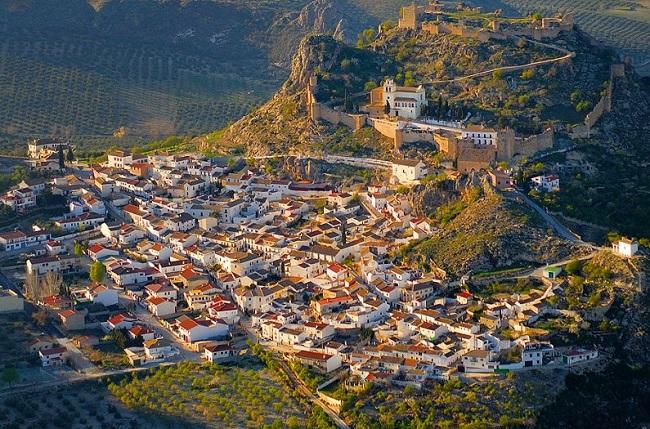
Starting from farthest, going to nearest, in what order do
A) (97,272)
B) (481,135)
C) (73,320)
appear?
1. (481,135)
2. (97,272)
3. (73,320)

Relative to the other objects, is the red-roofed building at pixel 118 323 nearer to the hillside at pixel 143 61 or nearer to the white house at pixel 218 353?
the white house at pixel 218 353

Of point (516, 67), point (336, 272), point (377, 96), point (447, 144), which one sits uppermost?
point (516, 67)

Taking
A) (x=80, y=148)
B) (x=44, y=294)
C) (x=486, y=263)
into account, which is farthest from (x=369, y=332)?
(x=80, y=148)

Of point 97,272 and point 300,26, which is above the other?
point 300,26

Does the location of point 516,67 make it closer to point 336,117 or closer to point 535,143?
point 535,143

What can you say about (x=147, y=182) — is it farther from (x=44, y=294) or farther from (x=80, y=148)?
(x=80, y=148)

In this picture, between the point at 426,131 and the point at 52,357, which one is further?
the point at 426,131

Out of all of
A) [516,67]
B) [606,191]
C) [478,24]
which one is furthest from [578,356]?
[478,24]
